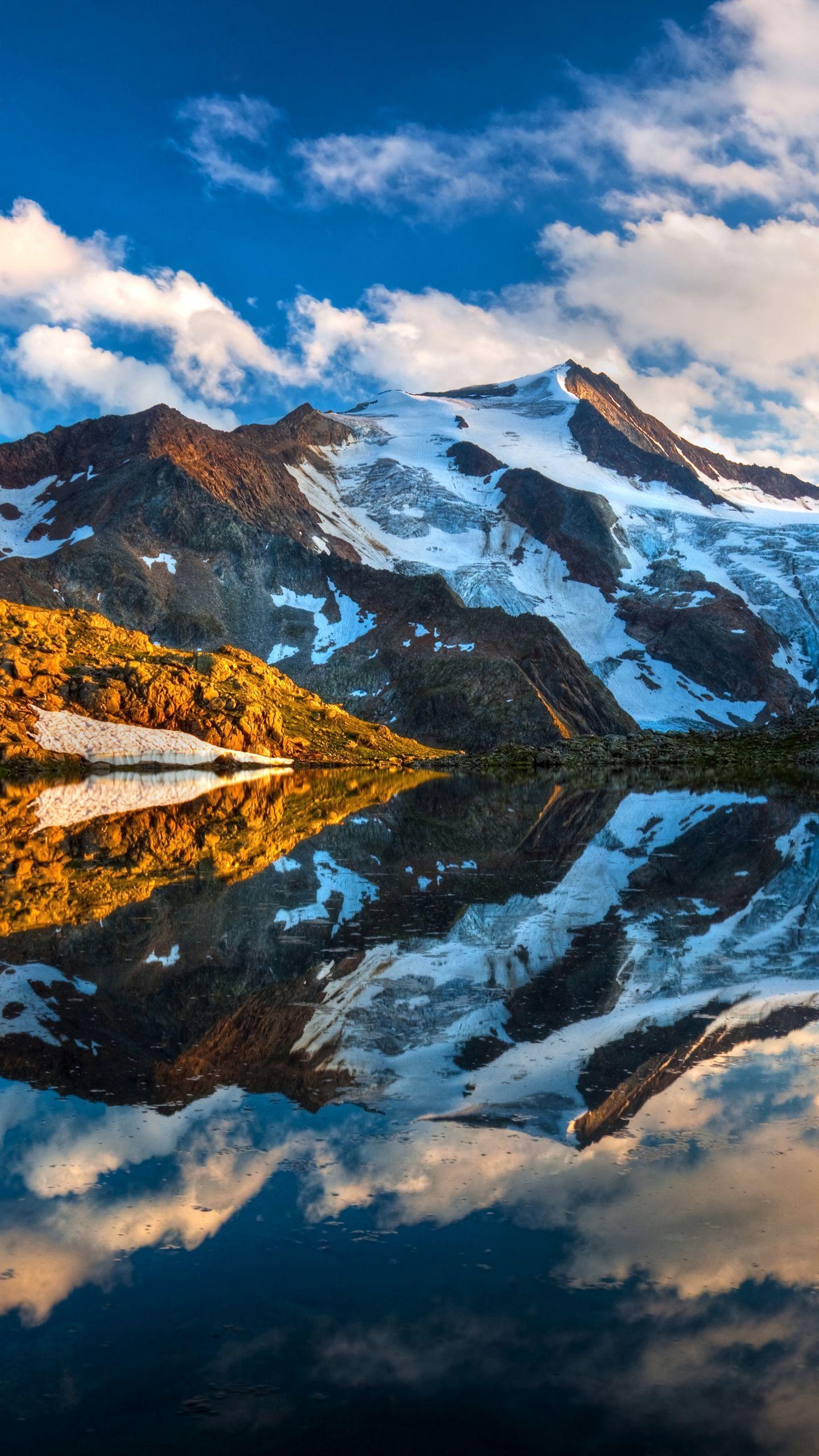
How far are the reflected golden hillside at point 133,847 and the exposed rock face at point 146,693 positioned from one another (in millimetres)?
25010

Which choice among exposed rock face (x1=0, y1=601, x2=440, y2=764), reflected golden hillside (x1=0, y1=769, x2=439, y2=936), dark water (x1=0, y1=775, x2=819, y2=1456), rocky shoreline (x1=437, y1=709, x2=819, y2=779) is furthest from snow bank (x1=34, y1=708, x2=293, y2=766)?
dark water (x1=0, y1=775, x2=819, y2=1456)

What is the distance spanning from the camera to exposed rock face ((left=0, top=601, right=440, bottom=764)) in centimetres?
8075

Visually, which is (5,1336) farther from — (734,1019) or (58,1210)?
(734,1019)

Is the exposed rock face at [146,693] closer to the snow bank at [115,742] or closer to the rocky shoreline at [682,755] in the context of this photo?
the snow bank at [115,742]

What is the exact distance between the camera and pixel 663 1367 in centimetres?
562

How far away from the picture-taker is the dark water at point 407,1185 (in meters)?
5.35

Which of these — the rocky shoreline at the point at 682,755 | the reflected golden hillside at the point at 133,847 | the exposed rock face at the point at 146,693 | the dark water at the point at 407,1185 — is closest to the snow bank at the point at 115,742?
the exposed rock face at the point at 146,693

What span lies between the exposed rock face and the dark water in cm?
6512

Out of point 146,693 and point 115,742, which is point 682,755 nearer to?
point 146,693

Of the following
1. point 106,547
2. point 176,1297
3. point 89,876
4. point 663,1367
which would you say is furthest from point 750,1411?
point 106,547

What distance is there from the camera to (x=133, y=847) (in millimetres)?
29719

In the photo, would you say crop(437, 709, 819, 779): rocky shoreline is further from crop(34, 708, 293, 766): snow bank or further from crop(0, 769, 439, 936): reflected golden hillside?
crop(0, 769, 439, 936): reflected golden hillside

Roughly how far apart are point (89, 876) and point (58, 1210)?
1674 centimetres

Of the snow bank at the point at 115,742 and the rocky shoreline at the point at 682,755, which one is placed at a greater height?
the snow bank at the point at 115,742
